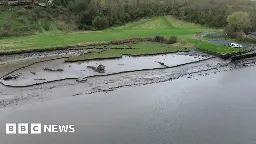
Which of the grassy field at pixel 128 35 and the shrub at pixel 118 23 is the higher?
the shrub at pixel 118 23

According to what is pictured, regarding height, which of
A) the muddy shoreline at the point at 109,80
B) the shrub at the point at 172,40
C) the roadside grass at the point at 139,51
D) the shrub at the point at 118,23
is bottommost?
the muddy shoreline at the point at 109,80

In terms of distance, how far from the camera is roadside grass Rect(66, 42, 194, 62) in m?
52.2

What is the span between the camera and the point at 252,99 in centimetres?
3844

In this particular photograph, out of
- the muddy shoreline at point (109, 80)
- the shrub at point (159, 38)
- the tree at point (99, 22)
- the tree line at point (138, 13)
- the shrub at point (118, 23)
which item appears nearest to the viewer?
the muddy shoreline at point (109, 80)

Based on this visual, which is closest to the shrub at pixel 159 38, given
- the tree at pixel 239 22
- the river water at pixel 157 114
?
the tree at pixel 239 22

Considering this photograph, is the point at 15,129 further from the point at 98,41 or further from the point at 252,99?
the point at 98,41

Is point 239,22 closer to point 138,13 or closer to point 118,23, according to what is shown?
point 138,13

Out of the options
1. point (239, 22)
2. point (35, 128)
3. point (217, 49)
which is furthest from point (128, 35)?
point (35, 128)

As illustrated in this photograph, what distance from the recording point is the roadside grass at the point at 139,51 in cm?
5216

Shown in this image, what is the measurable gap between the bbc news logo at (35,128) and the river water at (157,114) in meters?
0.50

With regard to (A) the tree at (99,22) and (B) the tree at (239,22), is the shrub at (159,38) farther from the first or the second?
(B) the tree at (239,22)

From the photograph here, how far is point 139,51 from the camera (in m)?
56.3

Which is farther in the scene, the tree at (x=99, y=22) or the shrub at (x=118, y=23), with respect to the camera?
the shrub at (x=118, y=23)

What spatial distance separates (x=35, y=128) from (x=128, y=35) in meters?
39.4
